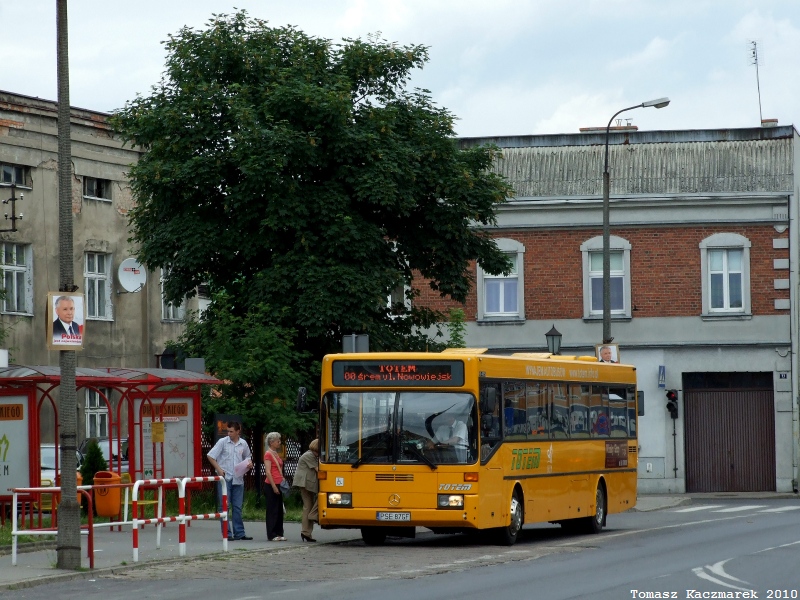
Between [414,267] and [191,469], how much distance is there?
9881mm

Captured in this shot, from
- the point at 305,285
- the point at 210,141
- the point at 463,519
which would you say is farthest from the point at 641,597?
the point at 210,141

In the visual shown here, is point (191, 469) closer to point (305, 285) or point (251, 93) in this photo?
point (305, 285)

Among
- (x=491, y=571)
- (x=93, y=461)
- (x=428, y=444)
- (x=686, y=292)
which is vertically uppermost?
(x=686, y=292)

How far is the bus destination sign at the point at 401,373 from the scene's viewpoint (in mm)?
20641

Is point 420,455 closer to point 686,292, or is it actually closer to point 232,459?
point 232,459

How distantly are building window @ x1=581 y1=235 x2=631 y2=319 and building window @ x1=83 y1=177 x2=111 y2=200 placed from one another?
14309 mm

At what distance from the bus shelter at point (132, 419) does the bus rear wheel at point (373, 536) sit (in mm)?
4855

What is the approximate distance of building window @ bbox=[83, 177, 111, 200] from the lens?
4306 centimetres

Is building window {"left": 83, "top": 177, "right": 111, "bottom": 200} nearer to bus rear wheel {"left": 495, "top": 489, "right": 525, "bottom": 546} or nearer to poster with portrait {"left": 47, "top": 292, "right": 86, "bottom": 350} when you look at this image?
bus rear wheel {"left": 495, "top": 489, "right": 525, "bottom": 546}

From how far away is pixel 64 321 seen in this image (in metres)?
17.1

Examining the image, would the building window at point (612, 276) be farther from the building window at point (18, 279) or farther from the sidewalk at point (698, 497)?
the building window at point (18, 279)

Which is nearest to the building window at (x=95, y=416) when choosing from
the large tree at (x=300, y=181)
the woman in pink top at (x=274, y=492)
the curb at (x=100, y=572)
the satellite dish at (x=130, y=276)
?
the satellite dish at (x=130, y=276)

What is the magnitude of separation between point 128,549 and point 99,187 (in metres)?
24.9

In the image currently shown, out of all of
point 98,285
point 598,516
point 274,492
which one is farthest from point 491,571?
point 98,285
